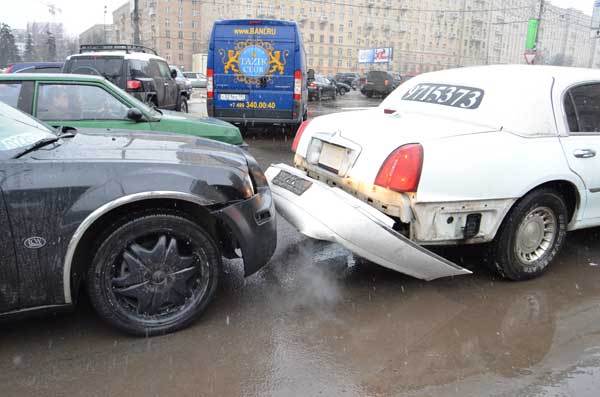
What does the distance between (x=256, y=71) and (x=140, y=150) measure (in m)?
7.72

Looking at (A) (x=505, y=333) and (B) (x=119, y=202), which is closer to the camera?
(B) (x=119, y=202)

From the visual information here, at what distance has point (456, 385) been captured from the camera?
2.75 meters

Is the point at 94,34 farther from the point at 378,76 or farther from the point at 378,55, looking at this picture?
the point at 378,76

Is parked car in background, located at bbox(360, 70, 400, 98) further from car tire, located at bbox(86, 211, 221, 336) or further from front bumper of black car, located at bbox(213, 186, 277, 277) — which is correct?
car tire, located at bbox(86, 211, 221, 336)

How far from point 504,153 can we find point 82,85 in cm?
431

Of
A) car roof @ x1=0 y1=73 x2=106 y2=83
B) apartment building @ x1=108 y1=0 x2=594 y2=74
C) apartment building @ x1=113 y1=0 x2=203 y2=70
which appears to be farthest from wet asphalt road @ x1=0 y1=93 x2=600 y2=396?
apartment building @ x1=113 y1=0 x2=203 y2=70

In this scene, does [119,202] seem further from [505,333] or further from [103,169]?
[505,333]

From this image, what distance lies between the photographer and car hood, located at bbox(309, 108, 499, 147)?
376 centimetres


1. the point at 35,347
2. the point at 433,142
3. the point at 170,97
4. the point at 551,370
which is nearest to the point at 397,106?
the point at 433,142

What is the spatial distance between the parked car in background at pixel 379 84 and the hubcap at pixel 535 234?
1118 inches

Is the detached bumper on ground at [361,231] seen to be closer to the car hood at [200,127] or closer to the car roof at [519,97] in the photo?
the car roof at [519,97]

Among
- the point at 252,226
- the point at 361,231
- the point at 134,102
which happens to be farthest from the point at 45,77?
the point at 361,231

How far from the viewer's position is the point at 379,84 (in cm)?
3167

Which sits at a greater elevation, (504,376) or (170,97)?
(170,97)
